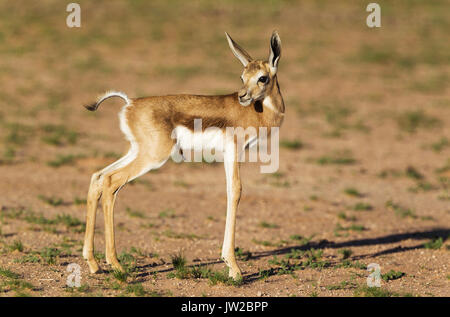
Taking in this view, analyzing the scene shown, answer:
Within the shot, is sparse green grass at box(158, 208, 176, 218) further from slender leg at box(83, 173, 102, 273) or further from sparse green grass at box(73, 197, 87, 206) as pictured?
slender leg at box(83, 173, 102, 273)

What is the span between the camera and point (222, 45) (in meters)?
29.0

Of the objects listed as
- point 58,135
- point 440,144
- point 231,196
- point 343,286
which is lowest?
point 343,286

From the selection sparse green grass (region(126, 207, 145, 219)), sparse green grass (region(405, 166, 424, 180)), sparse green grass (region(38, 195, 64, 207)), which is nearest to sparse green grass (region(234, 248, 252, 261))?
sparse green grass (region(126, 207, 145, 219))

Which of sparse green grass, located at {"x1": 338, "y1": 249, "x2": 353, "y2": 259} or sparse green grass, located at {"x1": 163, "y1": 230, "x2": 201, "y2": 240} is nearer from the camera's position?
sparse green grass, located at {"x1": 338, "y1": 249, "x2": 353, "y2": 259}

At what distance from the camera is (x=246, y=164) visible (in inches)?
576

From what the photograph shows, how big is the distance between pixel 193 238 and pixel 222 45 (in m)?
20.5

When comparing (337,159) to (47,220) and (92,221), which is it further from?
(92,221)

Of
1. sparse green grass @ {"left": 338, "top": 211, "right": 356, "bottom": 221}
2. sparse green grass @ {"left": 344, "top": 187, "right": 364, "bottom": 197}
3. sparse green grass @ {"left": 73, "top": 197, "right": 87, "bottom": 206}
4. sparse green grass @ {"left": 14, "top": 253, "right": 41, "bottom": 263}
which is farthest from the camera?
sparse green grass @ {"left": 344, "top": 187, "right": 364, "bottom": 197}

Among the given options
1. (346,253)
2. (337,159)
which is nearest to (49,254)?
(346,253)

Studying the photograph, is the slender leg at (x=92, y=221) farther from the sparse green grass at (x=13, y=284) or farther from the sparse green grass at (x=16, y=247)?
the sparse green grass at (x=16, y=247)

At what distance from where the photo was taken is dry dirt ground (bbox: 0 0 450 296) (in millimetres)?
7684

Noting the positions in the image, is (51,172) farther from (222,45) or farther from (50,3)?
(50,3)

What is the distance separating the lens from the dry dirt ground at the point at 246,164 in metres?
7.68
